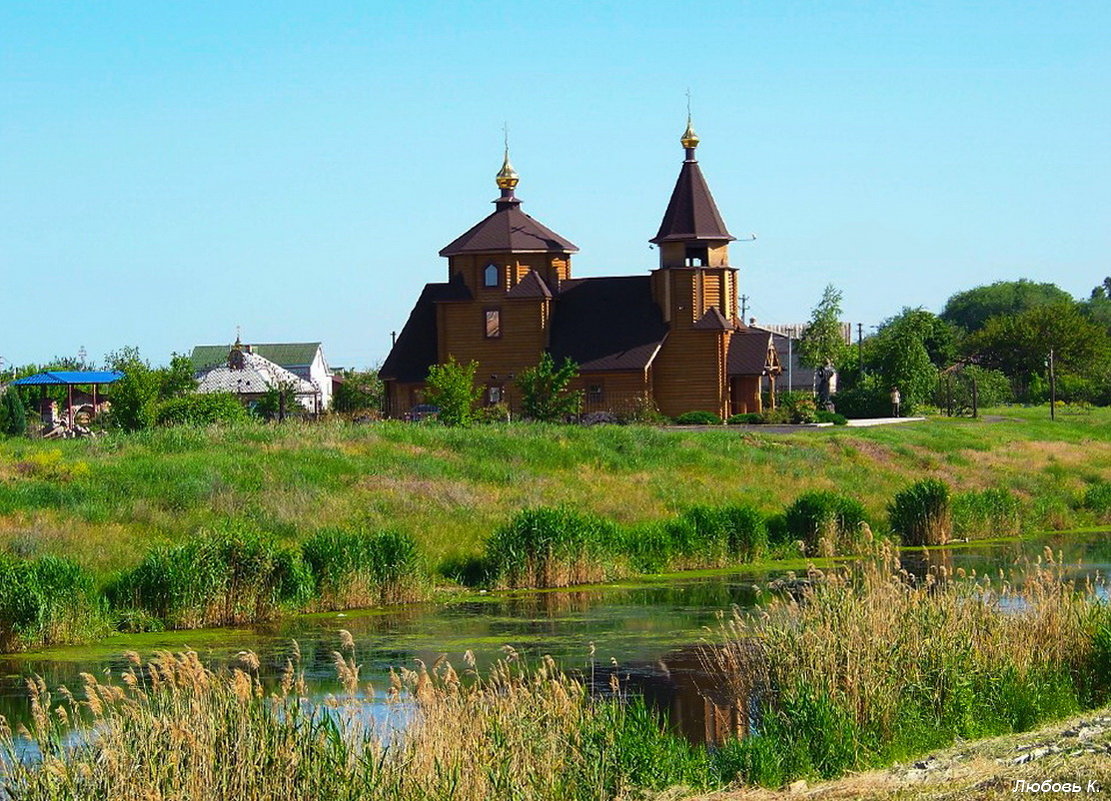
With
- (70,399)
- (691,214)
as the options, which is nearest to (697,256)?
(691,214)

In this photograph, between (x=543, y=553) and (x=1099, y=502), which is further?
(x=1099, y=502)

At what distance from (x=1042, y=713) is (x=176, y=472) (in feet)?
68.1

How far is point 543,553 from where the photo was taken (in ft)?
98.4

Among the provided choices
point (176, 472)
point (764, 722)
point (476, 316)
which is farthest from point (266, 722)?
point (476, 316)

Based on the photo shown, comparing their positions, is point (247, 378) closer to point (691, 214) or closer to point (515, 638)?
→ point (691, 214)

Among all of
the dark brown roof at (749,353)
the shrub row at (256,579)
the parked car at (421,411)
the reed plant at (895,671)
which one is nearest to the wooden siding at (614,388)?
the dark brown roof at (749,353)

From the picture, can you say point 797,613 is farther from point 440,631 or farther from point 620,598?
point 620,598

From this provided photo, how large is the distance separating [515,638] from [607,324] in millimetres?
45848

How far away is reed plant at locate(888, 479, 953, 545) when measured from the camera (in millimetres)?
35969

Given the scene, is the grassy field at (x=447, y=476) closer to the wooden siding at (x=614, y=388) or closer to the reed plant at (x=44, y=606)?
the reed plant at (x=44, y=606)

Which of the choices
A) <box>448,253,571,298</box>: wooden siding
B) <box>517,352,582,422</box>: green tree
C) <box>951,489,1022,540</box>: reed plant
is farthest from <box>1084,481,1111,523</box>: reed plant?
<box>448,253,571,298</box>: wooden siding

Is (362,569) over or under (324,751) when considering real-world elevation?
over

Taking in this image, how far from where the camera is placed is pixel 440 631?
24656 millimetres

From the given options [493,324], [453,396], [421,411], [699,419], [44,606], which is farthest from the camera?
[493,324]
